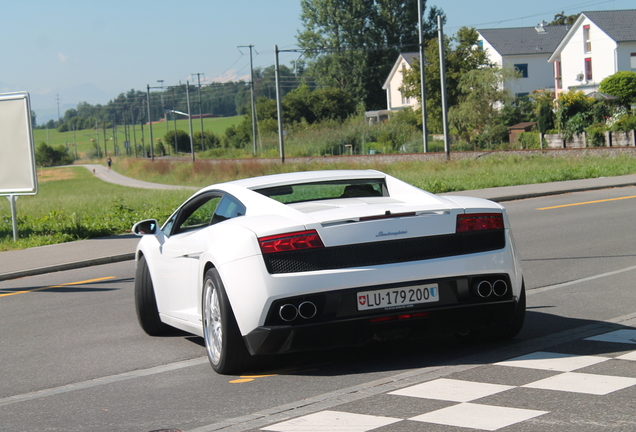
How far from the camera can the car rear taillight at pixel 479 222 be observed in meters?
5.57

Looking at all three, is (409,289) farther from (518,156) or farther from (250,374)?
(518,156)

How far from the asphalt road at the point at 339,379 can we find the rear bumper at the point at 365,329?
23cm

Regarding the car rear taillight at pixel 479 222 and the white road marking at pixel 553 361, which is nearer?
the white road marking at pixel 553 361

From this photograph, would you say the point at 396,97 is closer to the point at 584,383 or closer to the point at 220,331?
the point at 220,331

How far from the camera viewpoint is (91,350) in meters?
7.05

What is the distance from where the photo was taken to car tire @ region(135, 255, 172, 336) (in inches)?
293

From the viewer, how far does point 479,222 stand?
5.64m

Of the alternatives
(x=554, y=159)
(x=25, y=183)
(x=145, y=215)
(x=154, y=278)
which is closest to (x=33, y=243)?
(x=25, y=183)

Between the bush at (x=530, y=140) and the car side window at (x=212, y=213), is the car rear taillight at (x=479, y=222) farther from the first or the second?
the bush at (x=530, y=140)

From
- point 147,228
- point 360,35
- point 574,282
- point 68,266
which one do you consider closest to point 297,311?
point 147,228

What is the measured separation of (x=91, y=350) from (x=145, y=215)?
14105 millimetres

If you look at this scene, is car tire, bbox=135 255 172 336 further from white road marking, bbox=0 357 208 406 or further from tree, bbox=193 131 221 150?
tree, bbox=193 131 221 150

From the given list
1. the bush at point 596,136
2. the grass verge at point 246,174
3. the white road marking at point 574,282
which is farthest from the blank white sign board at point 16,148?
the bush at point 596,136

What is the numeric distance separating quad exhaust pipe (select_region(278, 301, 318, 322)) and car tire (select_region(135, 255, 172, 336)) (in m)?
2.46
